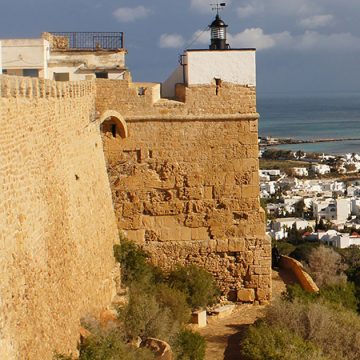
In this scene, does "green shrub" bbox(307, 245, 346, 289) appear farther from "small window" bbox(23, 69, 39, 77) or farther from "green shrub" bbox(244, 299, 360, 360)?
"small window" bbox(23, 69, 39, 77)

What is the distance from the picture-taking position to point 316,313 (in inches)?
492

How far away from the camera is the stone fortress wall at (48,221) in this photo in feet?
24.4

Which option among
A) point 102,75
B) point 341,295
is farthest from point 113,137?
point 341,295

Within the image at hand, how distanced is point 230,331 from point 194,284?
1.07 m

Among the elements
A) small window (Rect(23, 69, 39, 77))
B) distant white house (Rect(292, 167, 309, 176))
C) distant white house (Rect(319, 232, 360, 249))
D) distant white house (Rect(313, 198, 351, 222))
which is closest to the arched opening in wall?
small window (Rect(23, 69, 39, 77))

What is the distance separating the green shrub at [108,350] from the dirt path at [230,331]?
2.73m

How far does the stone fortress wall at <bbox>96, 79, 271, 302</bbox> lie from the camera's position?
14555mm

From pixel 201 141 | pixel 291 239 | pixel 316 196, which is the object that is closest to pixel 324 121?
pixel 316 196

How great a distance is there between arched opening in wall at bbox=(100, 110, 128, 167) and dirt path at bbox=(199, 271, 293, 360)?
3.43 metres

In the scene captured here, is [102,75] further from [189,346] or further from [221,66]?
[189,346]

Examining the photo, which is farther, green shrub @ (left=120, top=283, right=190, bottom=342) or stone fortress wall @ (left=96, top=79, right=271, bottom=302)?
stone fortress wall @ (left=96, top=79, right=271, bottom=302)

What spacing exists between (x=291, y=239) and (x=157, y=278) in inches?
1239

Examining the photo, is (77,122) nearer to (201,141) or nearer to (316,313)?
(201,141)

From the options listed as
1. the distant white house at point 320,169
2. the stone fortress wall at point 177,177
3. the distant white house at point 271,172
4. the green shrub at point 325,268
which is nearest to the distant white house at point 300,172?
the distant white house at point 320,169
